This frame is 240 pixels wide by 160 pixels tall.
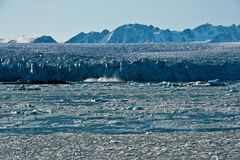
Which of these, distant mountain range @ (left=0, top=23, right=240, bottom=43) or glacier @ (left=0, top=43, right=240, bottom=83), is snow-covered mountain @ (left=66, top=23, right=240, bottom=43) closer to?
distant mountain range @ (left=0, top=23, right=240, bottom=43)

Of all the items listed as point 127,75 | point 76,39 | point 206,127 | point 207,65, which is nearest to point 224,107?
point 206,127

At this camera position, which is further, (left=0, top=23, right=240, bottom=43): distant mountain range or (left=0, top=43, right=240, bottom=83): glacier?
(left=0, top=23, right=240, bottom=43): distant mountain range

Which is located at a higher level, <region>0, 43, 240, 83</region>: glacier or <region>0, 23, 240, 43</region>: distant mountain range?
<region>0, 23, 240, 43</region>: distant mountain range

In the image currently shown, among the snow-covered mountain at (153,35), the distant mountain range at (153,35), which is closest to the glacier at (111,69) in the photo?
the distant mountain range at (153,35)

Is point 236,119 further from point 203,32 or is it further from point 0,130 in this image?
point 203,32

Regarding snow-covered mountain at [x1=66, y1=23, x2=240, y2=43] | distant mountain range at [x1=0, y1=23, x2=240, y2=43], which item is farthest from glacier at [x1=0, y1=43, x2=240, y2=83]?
snow-covered mountain at [x1=66, y1=23, x2=240, y2=43]

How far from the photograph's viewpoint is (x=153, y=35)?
365ft

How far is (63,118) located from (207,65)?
22.4 meters

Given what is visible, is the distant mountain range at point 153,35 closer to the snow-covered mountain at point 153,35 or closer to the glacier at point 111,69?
the snow-covered mountain at point 153,35

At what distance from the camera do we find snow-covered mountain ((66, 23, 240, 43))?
350 ft

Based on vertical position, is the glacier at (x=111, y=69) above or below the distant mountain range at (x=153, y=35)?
below

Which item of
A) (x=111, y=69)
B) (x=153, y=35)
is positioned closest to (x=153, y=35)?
(x=153, y=35)

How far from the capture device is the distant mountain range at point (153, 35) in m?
107

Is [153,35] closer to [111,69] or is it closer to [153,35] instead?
[153,35]
